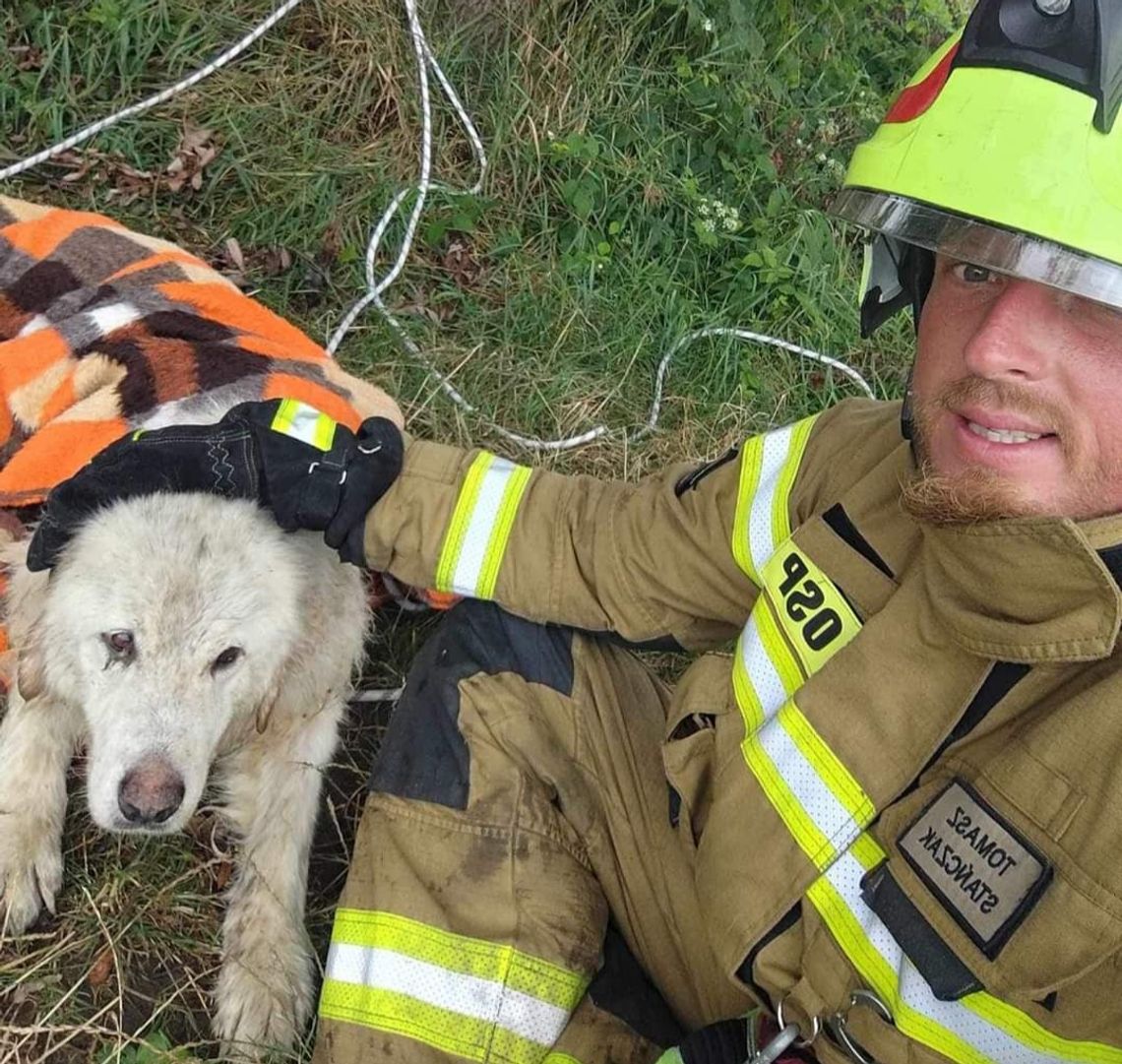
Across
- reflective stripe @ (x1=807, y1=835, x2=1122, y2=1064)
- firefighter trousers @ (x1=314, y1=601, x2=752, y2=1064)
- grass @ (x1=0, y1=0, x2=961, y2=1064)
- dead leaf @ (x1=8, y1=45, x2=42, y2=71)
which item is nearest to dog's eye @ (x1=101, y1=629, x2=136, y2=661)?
firefighter trousers @ (x1=314, y1=601, x2=752, y2=1064)

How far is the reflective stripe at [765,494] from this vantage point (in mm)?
2195

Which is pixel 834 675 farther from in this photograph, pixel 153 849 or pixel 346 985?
pixel 153 849

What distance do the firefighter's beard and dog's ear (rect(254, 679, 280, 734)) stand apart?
1.53m

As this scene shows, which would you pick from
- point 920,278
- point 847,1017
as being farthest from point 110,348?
point 847,1017

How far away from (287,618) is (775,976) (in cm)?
130

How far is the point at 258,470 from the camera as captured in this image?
7.55ft

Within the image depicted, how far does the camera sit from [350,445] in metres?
2.36

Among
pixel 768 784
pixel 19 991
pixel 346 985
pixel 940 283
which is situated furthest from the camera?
pixel 19 991

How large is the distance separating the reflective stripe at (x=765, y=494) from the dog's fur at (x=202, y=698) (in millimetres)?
1014

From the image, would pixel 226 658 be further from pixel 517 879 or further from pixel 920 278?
pixel 920 278

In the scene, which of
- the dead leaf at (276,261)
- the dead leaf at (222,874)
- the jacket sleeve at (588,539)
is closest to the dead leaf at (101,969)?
Result: the dead leaf at (222,874)

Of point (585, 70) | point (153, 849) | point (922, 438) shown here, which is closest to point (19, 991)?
point (153, 849)

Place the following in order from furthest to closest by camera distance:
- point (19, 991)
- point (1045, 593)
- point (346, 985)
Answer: point (19, 991)
point (346, 985)
point (1045, 593)

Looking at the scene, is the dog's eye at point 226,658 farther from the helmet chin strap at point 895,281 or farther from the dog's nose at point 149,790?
the helmet chin strap at point 895,281
